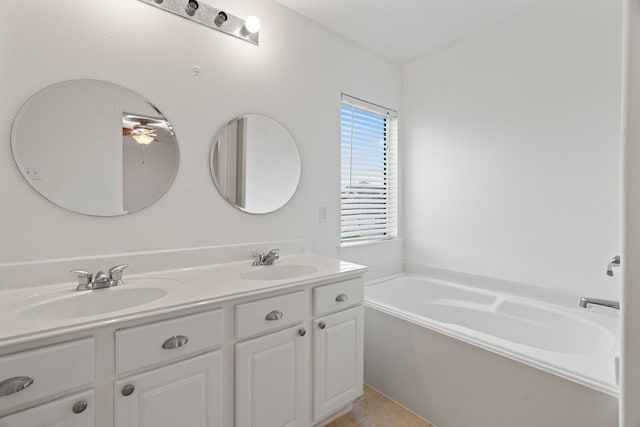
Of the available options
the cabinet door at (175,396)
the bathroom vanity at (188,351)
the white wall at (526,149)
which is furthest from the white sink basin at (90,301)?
the white wall at (526,149)

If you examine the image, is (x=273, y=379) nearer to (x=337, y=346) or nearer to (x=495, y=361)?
(x=337, y=346)

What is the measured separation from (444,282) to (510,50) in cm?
189

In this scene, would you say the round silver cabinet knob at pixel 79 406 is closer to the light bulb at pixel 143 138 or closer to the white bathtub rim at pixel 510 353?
the light bulb at pixel 143 138

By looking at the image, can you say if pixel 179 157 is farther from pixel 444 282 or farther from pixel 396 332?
pixel 444 282

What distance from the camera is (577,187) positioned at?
1.90 metres

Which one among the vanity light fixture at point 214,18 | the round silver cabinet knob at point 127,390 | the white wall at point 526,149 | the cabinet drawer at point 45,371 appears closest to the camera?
the cabinet drawer at point 45,371

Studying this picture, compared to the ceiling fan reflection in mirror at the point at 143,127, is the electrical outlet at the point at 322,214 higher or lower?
lower

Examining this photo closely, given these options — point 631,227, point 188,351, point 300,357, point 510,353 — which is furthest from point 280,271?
point 631,227

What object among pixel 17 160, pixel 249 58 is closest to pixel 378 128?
pixel 249 58

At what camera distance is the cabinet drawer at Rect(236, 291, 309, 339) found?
1.23m

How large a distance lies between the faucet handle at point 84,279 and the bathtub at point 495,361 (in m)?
1.59

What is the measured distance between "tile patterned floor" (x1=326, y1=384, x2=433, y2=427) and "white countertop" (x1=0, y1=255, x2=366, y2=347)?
2.87 feet

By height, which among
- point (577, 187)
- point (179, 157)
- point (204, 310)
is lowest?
point (204, 310)

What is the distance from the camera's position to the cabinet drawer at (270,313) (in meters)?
1.23
